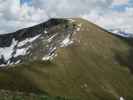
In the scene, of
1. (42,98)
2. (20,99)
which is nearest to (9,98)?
(20,99)

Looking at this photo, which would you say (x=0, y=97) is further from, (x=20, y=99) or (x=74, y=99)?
(x=74, y=99)

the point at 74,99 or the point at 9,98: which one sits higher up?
the point at 9,98

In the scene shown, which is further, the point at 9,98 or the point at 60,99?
the point at 60,99

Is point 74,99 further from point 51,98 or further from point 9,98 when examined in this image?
point 9,98

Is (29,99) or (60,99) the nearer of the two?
(29,99)

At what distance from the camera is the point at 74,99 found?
36.4 metres

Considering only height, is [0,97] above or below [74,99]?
above

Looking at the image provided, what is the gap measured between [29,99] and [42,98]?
1.21 meters

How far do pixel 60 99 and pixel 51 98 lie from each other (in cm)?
181

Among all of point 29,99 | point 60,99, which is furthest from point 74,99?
point 29,99

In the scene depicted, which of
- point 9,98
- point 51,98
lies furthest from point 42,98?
point 9,98

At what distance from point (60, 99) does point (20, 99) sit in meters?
4.50

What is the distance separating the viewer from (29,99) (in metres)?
32.4

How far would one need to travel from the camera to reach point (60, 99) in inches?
1358
